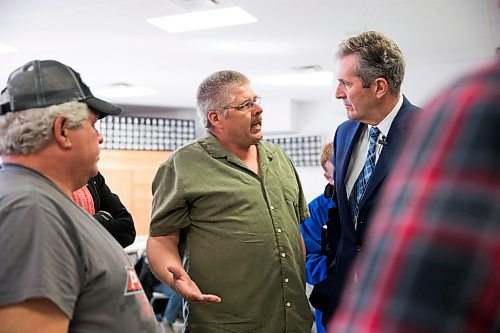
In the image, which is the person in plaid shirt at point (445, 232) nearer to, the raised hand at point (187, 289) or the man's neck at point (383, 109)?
the raised hand at point (187, 289)

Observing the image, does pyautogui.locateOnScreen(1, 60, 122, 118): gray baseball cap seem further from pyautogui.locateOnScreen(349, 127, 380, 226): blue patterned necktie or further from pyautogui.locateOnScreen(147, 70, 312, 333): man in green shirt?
pyautogui.locateOnScreen(349, 127, 380, 226): blue patterned necktie

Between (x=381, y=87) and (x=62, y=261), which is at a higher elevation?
(x=381, y=87)

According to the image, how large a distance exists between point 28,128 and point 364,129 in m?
1.22

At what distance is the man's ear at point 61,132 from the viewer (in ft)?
4.16

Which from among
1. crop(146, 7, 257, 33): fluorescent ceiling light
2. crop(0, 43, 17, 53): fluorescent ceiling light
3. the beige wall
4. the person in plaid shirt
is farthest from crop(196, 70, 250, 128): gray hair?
the beige wall

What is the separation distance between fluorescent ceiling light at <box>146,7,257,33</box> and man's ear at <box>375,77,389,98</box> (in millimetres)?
2787

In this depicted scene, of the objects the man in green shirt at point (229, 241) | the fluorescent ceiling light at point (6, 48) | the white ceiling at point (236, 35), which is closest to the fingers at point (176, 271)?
the man in green shirt at point (229, 241)

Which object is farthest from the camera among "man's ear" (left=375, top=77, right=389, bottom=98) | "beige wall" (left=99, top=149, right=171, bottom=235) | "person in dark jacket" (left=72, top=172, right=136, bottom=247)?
"beige wall" (left=99, top=149, right=171, bottom=235)

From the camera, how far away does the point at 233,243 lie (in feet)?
6.59

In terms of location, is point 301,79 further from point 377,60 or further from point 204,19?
point 377,60

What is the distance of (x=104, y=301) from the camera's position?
1.22m

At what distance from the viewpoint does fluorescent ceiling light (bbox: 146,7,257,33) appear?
4660mm

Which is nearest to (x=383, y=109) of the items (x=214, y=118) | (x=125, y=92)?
(x=214, y=118)

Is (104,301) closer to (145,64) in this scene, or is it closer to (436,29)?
(436,29)
